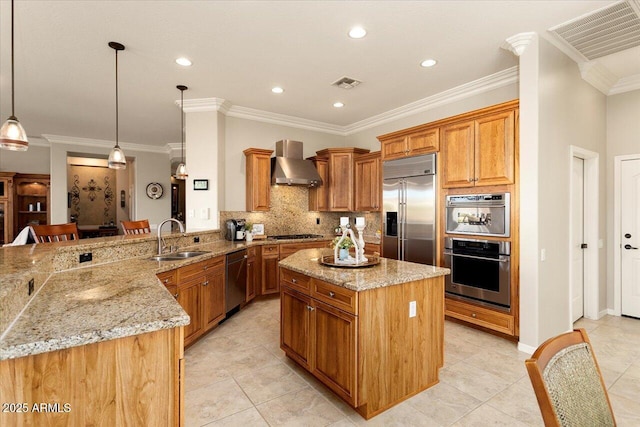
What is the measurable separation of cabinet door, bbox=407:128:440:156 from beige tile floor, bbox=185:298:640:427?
2234mm

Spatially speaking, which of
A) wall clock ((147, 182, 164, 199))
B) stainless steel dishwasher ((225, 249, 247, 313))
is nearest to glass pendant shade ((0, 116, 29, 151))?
stainless steel dishwasher ((225, 249, 247, 313))

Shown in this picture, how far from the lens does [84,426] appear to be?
1.23 meters

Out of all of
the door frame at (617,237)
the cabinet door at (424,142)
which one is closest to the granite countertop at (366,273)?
the cabinet door at (424,142)

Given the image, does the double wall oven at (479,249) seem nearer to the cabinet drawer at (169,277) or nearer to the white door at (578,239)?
the white door at (578,239)

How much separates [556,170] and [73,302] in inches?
159

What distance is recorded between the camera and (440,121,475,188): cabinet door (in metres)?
3.68

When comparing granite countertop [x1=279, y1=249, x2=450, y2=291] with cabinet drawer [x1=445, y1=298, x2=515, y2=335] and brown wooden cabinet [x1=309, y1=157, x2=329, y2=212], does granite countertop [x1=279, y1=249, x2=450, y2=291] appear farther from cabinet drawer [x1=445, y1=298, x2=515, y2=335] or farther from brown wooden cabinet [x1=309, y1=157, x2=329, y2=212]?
brown wooden cabinet [x1=309, y1=157, x2=329, y2=212]

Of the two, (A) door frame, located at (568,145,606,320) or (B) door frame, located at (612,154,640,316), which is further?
(B) door frame, located at (612,154,640,316)

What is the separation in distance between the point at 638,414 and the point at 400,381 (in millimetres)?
1627

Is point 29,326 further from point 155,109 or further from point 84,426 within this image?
point 155,109

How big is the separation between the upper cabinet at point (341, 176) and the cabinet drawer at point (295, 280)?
3004mm

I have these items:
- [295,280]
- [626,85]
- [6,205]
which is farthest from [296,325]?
[6,205]

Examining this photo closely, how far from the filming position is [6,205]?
6695 mm

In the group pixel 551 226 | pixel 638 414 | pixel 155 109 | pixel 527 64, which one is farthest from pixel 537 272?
pixel 155 109
